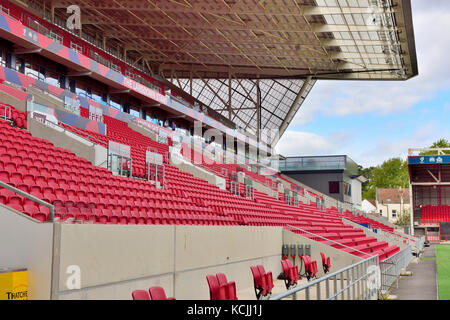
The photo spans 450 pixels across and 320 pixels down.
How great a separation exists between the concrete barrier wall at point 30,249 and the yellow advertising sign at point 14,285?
Result: 9 cm

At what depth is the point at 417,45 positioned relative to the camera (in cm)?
3142

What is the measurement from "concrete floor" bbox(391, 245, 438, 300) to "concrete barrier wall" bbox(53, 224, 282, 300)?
3866mm

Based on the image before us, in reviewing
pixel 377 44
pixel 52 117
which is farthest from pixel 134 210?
pixel 377 44

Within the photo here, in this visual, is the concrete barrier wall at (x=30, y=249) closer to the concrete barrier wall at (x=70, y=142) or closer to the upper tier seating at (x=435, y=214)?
the concrete barrier wall at (x=70, y=142)

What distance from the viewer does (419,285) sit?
47.3 feet

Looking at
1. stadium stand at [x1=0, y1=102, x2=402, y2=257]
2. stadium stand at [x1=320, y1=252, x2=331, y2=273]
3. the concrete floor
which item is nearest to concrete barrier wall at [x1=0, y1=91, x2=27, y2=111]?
stadium stand at [x1=0, y1=102, x2=402, y2=257]

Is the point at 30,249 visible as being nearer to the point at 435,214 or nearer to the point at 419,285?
the point at 419,285

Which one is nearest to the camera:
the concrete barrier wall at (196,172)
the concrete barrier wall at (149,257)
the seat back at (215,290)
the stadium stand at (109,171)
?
the concrete barrier wall at (149,257)

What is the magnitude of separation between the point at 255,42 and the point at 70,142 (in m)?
22.7

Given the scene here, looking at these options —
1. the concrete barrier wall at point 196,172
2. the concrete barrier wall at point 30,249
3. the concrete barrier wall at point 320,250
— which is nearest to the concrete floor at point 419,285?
the concrete barrier wall at point 320,250

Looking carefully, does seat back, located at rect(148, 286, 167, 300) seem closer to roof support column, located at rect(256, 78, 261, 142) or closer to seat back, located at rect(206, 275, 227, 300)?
seat back, located at rect(206, 275, 227, 300)

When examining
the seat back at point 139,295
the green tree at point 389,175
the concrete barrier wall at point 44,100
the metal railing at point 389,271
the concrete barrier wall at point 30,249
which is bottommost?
the metal railing at point 389,271

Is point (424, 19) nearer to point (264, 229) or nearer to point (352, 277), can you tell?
point (264, 229)

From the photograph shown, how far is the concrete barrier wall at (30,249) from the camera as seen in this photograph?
6094mm
